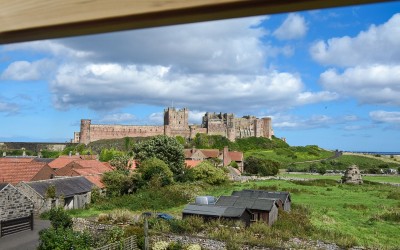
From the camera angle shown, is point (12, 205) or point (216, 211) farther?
point (216, 211)

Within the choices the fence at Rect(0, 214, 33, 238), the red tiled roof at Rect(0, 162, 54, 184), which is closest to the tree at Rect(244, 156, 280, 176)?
the red tiled roof at Rect(0, 162, 54, 184)

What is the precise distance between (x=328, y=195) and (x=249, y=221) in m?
18.2

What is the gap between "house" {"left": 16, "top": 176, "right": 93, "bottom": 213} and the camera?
26.2 metres

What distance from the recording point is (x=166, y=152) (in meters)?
44.2

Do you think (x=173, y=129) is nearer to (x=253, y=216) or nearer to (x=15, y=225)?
(x=253, y=216)

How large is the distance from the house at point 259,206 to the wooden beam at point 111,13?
68.5ft

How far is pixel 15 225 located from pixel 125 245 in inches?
301

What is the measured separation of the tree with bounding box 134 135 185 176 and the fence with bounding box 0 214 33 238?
23006 millimetres

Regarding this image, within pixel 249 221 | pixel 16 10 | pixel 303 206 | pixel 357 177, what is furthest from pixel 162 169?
pixel 16 10

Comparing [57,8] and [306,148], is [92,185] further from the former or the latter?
[306,148]

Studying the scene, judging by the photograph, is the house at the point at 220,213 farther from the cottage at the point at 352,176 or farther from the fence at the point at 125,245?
the cottage at the point at 352,176

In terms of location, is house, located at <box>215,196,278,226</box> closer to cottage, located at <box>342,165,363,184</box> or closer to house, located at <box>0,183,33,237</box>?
house, located at <box>0,183,33,237</box>

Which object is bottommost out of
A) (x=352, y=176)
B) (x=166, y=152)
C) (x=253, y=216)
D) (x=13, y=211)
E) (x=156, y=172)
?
(x=253, y=216)

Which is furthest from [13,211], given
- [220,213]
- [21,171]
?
[21,171]
